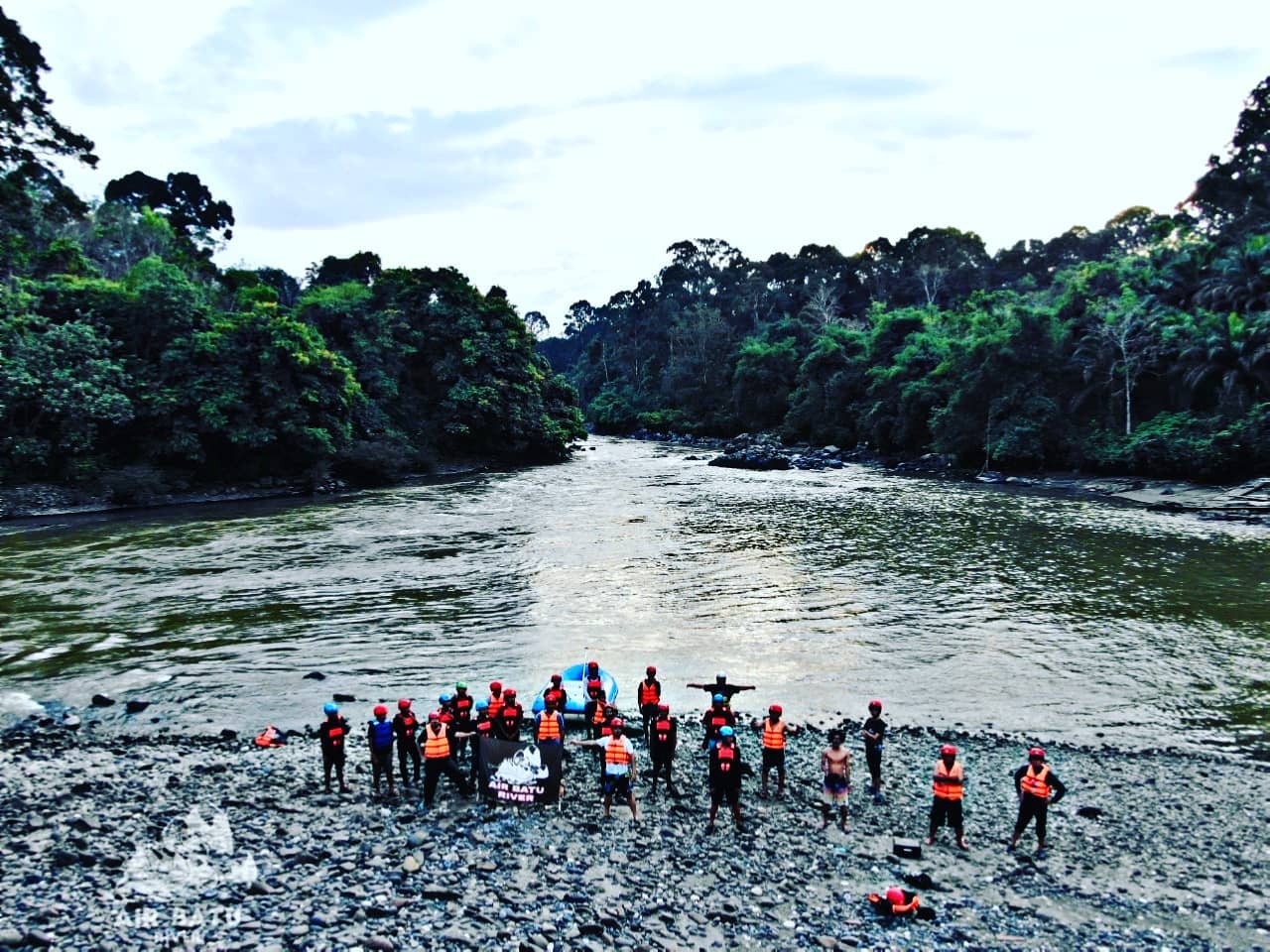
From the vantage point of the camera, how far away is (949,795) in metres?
11.3

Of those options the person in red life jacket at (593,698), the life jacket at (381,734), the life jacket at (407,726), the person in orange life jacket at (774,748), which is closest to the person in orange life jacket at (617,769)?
the person in red life jacket at (593,698)

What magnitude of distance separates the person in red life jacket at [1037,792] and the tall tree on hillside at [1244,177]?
6978cm

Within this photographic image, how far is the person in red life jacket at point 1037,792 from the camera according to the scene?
1098 centimetres

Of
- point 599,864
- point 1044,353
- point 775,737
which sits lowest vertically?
point 599,864

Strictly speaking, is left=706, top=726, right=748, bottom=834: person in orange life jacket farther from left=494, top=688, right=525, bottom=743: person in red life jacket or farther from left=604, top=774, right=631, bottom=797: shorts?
left=494, top=688, right=525, bottom=743: person in red life jacket

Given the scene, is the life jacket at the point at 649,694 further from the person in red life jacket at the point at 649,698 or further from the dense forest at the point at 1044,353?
the dense forest at the point at 1044,353

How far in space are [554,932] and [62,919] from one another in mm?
5902

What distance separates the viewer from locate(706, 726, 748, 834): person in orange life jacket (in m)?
11.9

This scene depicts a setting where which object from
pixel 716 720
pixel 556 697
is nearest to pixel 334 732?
pixel 556 697

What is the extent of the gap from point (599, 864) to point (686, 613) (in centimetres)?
1412

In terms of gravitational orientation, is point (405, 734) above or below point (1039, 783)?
above

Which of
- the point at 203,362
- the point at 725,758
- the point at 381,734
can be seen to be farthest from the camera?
the point at 203,362

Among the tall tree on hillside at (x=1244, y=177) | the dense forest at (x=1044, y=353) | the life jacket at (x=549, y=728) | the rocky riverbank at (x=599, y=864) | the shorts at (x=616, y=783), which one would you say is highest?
the tall tree on hillside at (x=1244, y=177)

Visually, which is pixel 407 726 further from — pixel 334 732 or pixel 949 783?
pixel 949 783
